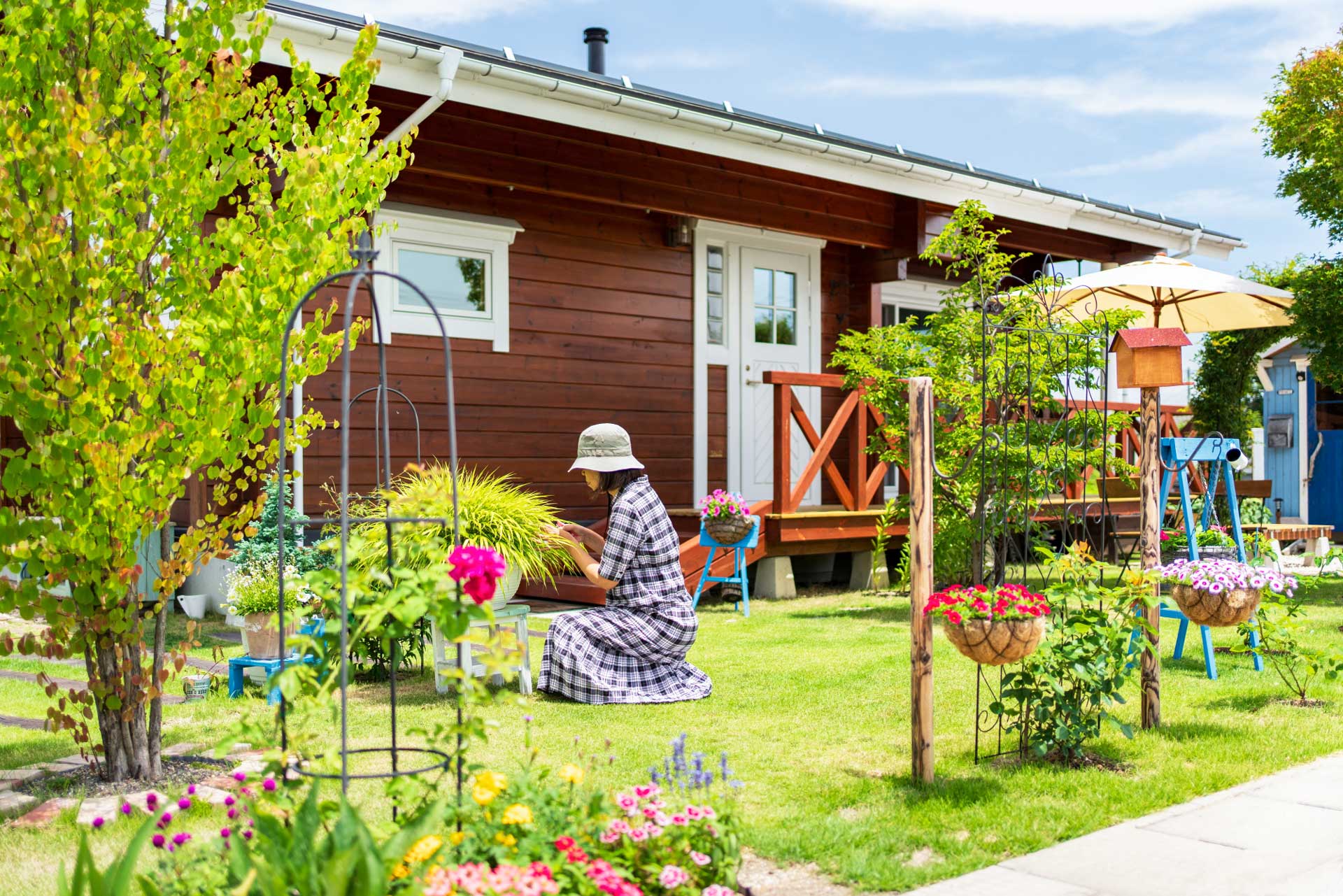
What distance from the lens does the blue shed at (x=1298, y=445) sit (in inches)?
664

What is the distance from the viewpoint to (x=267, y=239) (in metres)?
3.94

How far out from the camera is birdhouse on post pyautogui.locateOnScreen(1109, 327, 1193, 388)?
5.52 m

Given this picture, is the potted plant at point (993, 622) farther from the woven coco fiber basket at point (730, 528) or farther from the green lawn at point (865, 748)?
the woven coco fiber basket at point (730, 528)

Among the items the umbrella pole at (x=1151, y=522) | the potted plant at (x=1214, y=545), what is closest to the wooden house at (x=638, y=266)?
the potted plant at (x=1214, y=545)

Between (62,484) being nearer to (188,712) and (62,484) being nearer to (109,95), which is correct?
(109,95)

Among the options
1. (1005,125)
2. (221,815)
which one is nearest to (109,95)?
(221,815)

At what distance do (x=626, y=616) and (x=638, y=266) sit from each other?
5.07 metres

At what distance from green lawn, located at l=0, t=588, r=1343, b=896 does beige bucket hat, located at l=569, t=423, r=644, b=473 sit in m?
1.09

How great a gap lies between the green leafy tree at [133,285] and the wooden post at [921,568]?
6.71ft

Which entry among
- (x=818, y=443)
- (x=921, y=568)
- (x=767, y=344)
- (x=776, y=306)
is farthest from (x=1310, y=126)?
(x=921, y=568)

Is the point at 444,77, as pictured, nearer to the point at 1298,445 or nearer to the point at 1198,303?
the point at 1198,303

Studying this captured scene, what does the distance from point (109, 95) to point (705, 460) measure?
7.15 metres

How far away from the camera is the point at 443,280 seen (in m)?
8.85

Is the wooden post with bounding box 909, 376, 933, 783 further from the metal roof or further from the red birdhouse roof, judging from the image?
the metal roof
